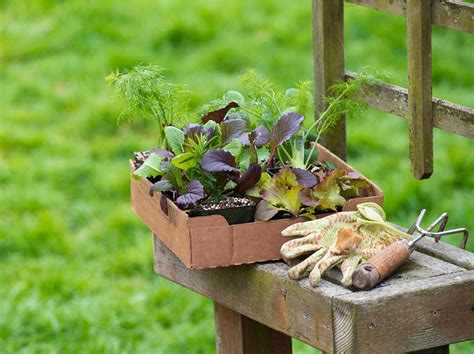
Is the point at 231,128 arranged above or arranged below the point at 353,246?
above

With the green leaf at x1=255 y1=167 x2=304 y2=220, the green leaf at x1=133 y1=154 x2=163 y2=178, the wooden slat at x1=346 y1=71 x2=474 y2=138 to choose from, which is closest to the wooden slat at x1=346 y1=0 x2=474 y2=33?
the wooden slat at x1=346 y1=71 x2=474 y2=138

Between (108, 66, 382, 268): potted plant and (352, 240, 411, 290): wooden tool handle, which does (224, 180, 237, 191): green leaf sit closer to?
A: (108, 66, 382, 268): potted plant

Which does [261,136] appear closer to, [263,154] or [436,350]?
[263,154]

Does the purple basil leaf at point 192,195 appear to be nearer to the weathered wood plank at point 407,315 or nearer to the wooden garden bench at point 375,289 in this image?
the wooden garden bench at point 375,289

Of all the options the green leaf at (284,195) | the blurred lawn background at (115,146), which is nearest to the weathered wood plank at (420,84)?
the green leaf at (284,195)

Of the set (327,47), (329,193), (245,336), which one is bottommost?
(245,336)

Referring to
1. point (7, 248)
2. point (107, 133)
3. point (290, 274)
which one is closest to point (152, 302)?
point (7, 248)

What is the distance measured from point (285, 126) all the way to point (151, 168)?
0.33 metres

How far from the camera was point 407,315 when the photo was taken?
2.07 m

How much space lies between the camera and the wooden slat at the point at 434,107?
2451 millimetres

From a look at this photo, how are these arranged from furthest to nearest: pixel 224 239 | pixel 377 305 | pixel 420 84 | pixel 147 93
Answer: pixel 147 93 < pixel 420 84 < pixel 224 239 < pixel 377 305

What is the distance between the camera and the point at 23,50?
6973 mm

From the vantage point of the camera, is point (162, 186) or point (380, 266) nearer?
point (380, 266)

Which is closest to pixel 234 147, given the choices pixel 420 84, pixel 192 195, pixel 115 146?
pixel 192 195
